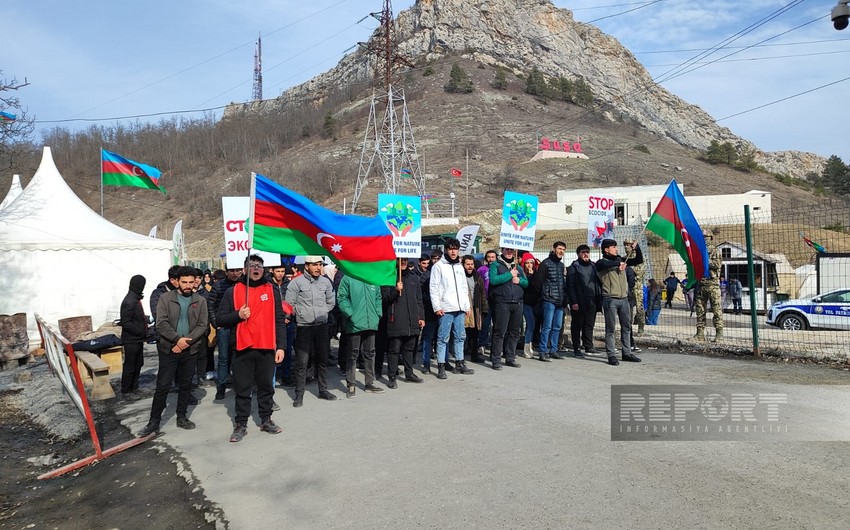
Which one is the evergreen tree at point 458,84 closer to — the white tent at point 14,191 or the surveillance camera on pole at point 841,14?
the white tent at point 14,191

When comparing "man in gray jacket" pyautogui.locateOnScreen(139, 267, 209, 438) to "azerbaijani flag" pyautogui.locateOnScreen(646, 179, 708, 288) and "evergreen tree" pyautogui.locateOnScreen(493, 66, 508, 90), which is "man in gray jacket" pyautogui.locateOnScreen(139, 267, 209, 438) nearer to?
"azerbaijani flag" pyautogui.locateOnScreen(646, 179, 708, 288)

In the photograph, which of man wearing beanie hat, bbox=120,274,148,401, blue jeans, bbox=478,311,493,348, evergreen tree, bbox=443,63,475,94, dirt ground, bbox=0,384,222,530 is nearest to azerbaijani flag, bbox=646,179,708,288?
blue jeans, bbox=478,311,493,348

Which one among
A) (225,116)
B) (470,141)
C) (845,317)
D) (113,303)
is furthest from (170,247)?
(225,116)

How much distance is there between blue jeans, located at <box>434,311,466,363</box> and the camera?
8492mm

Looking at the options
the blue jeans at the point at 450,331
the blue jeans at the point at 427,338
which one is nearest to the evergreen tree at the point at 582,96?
the blue jeans at the point at 427,338

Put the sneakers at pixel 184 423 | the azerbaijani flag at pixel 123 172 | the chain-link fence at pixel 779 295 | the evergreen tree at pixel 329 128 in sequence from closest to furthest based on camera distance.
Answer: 1. the sneakers at pixel 184 423
2. the chain-link fence at pixel 779 295
3. the azerbaijani flag at pixel 123 172
4. the evergreen tree at pixel 329 128

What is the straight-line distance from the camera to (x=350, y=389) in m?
7.57

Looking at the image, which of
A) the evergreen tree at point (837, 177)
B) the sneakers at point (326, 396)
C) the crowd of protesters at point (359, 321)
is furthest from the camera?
the evergreen tree at point (837, 177)

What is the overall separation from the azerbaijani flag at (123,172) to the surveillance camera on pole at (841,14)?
2049cm

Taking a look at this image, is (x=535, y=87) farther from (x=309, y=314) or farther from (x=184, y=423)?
(x=184, y=423)

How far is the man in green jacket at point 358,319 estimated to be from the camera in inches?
297

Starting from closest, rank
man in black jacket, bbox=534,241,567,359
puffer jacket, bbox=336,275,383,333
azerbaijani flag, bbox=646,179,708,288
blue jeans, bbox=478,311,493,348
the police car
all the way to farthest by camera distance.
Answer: puffer jacket, bbox=336,275,383,333 → azerbaijani flag, bbox=646,179,708,288 → man in black jacket, bbox=534,241,567,359 → blue jeans, bbox=478,311,493,348 → the police car

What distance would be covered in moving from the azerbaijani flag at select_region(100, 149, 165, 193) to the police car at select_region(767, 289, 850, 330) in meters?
21.1

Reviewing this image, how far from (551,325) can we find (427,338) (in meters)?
2.25
